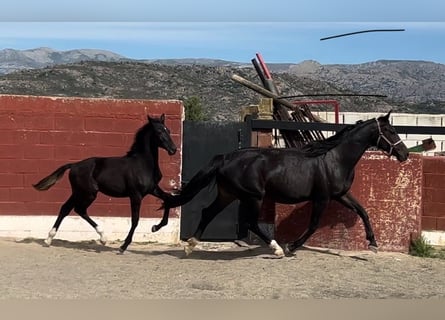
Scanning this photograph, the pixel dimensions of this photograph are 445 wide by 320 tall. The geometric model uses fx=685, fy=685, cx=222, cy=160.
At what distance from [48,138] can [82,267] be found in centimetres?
307

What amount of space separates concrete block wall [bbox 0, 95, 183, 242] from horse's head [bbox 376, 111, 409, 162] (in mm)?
3255

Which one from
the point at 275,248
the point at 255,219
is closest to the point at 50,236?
the point at 255,219

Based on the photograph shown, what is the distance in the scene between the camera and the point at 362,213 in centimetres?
975

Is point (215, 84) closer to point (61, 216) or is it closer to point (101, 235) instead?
point (101, 235)

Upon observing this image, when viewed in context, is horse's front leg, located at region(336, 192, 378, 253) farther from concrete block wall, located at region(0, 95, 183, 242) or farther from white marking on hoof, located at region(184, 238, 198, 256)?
concrete block wall, located at region(0, 95, 183, 242)

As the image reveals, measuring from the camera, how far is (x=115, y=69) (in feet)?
125

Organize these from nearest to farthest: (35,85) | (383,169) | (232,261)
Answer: (232,261) → (383,169) → (35,85)

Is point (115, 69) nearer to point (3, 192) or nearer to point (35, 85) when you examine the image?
point (35, 85)

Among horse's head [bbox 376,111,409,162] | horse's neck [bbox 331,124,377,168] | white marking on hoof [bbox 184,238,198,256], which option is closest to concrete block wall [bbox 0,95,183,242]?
white marking on hoof [bbox 184,238,198,256]

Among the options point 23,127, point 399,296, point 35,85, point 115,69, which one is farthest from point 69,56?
point 399,296

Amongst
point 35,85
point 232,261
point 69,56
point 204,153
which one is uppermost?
point 69,56

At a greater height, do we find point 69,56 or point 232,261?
point 69,56

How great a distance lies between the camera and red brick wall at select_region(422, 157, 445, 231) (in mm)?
10930

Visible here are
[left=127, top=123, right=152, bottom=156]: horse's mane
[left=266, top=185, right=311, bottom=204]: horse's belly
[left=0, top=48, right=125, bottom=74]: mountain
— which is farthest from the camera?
[left=0, top=48, right=125, bottom=74]: mountain
